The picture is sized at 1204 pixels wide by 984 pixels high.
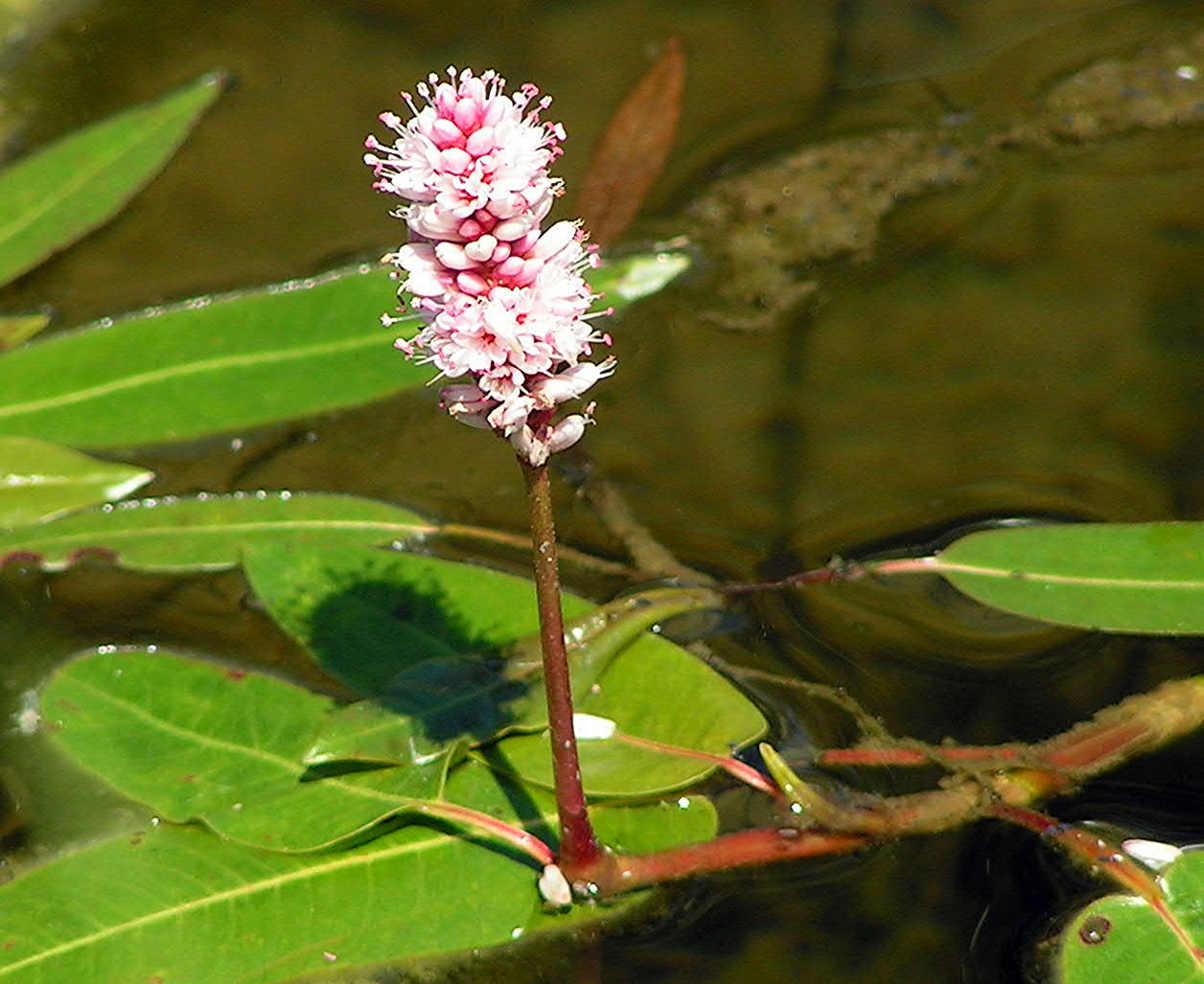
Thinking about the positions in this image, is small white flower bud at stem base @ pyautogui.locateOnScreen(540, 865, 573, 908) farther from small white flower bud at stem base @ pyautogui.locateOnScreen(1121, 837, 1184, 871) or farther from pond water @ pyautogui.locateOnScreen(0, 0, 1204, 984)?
small white flower bud at stem base @ pyautogui.locateOnScreen(1121, 837, 1184, 871)

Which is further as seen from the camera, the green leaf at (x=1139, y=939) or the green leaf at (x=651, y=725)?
the green leaf at (x=651, y=725)

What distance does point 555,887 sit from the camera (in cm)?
196

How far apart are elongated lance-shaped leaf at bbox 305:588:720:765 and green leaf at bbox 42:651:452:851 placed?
0.06 metres

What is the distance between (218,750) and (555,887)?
1.82 ft

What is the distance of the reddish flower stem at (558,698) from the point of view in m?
1.74

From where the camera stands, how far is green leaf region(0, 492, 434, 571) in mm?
2602

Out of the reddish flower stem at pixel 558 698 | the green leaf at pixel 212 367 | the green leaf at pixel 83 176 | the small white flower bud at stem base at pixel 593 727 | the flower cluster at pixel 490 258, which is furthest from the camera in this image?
the green leaf at pixel 83 176

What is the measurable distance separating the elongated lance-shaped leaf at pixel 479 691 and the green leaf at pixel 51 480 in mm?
860

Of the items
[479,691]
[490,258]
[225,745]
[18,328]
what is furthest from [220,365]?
[490,258]

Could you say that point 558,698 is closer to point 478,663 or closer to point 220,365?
point 478,663

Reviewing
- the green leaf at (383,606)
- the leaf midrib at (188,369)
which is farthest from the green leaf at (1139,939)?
the leaf midrib at (188,369)

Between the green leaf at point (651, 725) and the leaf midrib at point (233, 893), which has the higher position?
the green leaf at point (651, 725)

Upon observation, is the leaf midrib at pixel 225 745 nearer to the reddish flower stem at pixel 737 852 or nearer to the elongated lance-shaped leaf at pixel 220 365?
the reddish flower stem at pixel 737 852

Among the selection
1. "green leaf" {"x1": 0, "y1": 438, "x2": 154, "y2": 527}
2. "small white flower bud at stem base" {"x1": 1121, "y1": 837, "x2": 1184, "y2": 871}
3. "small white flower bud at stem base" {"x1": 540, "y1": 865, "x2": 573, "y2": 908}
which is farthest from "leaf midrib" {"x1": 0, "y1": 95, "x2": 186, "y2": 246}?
"small white flower bud at stem base" {"x1": 1121, "y1": 837, "x2": 1184, "y2": 871}
